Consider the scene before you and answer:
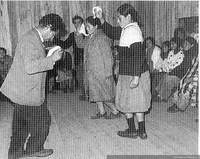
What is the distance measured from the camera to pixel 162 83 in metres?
5.16

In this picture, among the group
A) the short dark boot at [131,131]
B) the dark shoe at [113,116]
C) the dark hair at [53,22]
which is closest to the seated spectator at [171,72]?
the dark shoe at [113,116]

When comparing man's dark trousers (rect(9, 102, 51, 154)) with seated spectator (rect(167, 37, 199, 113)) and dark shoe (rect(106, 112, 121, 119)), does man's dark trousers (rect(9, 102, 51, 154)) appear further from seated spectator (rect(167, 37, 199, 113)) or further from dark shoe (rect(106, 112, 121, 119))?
seated spectator (rect(167, 37, 199, 113))

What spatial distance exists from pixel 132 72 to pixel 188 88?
1.79m

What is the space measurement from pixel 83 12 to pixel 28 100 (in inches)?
207

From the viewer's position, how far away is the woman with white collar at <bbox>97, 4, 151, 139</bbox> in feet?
9.84

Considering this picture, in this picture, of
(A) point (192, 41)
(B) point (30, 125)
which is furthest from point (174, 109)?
(B) point (30, 125)

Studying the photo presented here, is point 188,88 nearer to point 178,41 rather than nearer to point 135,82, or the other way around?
point 178,41

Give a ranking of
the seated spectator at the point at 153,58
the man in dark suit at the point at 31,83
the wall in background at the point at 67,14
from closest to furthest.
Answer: the man in dark suit at the point at 31,83 < the seated spectator at the point at 153,58 < the wall in background at the point at 67,14

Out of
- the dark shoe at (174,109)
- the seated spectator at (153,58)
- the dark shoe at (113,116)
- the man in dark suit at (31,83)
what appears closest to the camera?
the man in dark suit at (31,83)

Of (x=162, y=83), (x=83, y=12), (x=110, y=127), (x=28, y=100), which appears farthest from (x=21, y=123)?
(x=83, y=12)

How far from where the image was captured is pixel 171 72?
504 cm

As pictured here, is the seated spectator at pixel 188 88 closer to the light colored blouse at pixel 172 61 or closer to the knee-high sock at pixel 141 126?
the light colored blouse at pixel 172 61

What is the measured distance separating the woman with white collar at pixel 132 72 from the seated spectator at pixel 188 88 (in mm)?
1437

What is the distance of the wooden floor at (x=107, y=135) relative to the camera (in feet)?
9.75
